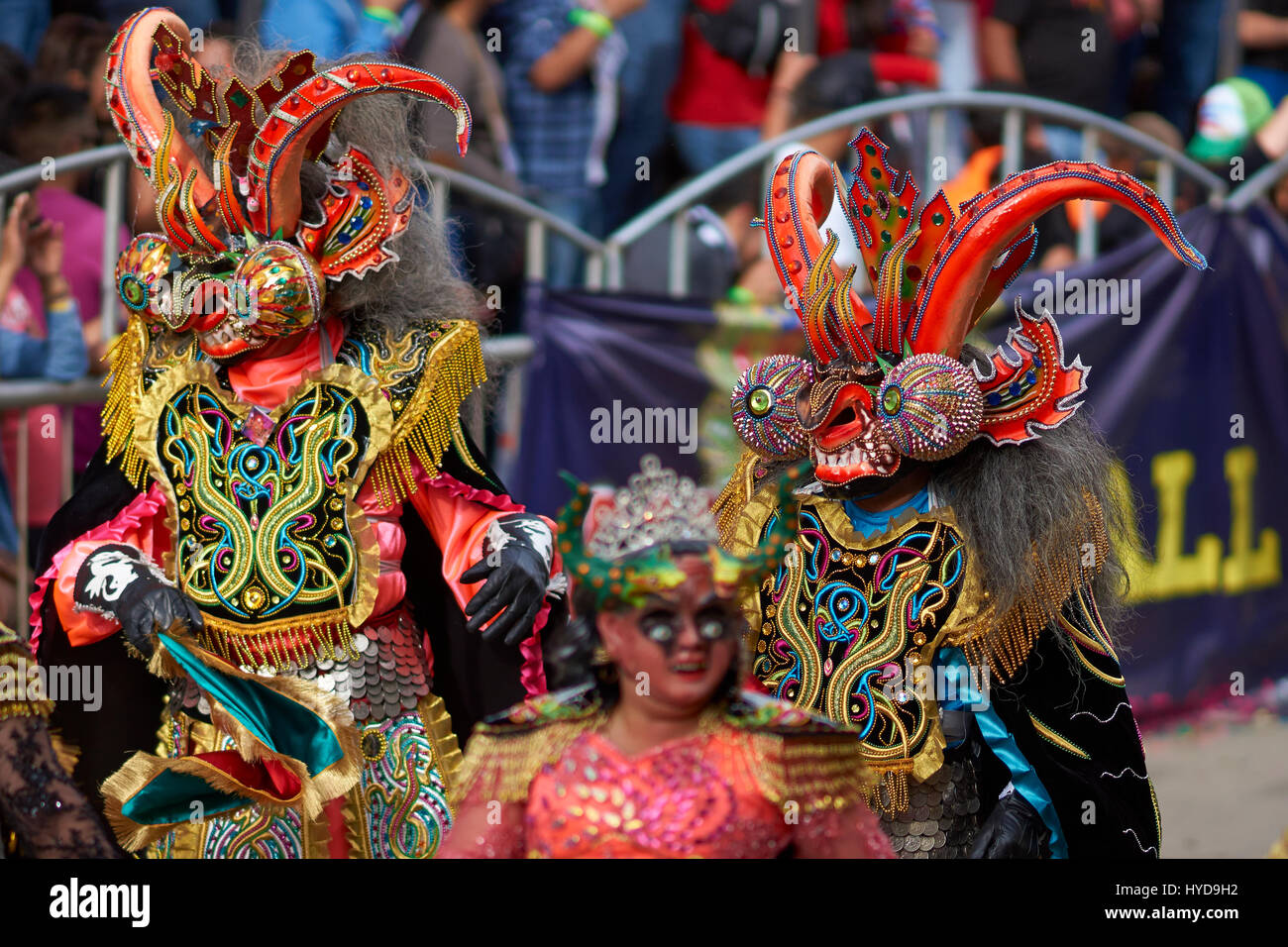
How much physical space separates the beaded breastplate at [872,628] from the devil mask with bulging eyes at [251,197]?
105cm

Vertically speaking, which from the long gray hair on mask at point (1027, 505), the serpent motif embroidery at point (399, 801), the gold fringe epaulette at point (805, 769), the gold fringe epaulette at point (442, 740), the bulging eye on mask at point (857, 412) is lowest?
the serpent motif embroidery at point (399, 801)

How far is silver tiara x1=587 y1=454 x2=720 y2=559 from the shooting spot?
10.1ft

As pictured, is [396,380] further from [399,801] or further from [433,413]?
[399,801]

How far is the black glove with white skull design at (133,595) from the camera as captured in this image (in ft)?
13.1

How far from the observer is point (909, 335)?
4.00 m

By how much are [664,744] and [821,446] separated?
3.42 ft

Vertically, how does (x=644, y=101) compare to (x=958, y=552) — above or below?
above

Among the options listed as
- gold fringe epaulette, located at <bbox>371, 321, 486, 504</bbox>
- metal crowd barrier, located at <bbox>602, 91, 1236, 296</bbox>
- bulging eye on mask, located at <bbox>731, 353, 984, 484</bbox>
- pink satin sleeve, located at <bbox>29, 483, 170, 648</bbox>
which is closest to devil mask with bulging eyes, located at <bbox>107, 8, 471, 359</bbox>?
gold fringe epaulette, located at <bbox>371, 321, 486, 504</bbox>

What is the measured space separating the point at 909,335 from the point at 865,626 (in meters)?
0.56

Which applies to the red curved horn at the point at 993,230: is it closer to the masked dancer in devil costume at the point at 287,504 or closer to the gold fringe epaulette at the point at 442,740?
the masked dancer in devil costume at the point at 287,504

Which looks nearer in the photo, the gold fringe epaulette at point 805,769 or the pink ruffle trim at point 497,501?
the gold fringe epaulette at point 805,769

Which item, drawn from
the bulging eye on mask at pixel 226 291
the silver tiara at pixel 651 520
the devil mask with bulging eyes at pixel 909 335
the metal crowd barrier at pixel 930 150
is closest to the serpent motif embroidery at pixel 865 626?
the devil mask with bulging eyes at pixel 909 335

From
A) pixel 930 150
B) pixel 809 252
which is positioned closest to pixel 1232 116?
pixel 930 150

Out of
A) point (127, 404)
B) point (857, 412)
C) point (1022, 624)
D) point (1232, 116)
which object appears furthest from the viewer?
point (1232, 116)
